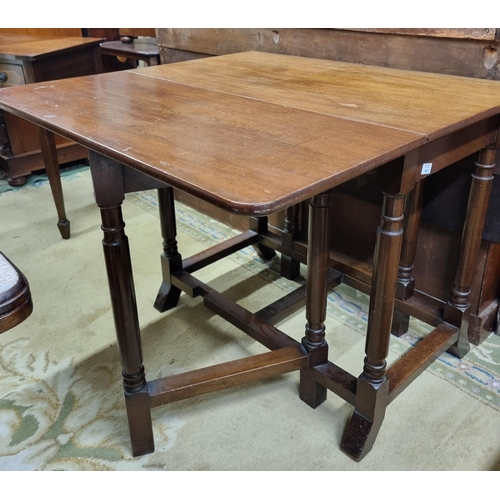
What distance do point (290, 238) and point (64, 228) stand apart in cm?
104

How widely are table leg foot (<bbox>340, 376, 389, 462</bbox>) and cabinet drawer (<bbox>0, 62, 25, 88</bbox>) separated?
204 cm

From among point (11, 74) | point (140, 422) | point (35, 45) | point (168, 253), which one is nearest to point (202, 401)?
point (140, 422)

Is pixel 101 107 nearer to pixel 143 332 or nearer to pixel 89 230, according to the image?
pixel 143 332

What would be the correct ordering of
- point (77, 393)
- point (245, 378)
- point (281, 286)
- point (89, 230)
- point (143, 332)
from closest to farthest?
1. point (245, 378)
2. point (77, 393)
3. point (143, 332)
4. point (281, 286)
5. point (89, 230)

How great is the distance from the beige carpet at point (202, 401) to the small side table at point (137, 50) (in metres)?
0.93

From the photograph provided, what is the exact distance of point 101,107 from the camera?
118 centimetres

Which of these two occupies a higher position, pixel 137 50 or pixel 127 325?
pixel 137 50

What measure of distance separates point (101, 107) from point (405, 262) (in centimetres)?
97

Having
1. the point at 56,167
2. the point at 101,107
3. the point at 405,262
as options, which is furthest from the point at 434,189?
the point at 56,167

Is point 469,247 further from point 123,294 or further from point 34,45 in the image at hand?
point 34,45

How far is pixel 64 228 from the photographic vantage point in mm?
2350

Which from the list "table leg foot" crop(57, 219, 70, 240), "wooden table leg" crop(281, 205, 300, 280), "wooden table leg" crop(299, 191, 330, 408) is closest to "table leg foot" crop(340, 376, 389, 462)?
"wooden table leg" crop(299, 191, 330, 408)

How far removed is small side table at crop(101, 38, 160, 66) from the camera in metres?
2.37

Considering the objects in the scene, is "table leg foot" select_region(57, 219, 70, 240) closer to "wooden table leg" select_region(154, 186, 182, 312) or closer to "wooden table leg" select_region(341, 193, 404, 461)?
"wooden table leg" select_region(154, 186, 182, 312)
